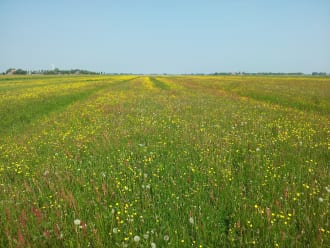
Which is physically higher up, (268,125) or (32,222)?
(268,125)

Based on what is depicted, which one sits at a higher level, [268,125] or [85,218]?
[268,125]

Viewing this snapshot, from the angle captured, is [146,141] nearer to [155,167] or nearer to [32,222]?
[155,167]

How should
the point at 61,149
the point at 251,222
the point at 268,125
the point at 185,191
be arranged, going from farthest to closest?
the point at 268,125
the point at 61,149
the point at 185,191
the point at 251,222

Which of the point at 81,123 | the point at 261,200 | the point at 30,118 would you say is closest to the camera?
the point at 261,200

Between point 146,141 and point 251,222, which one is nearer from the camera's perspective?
point 251,222

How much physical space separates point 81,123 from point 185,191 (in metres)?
7.50

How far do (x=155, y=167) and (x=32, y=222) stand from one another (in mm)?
2490

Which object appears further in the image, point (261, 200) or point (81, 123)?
point (81, 123)

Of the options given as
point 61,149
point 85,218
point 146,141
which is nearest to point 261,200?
point 85,218

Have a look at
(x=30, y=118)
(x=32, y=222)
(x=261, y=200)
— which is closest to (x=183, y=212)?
(x=261, y=200)

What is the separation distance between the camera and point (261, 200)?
3.60 m

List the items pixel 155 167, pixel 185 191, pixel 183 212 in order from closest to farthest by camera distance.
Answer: pixel 183 212 → pixel 185 191 → pixel 155 167

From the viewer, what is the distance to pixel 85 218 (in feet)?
10.9

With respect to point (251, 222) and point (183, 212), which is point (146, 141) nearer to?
point (183, 212)
